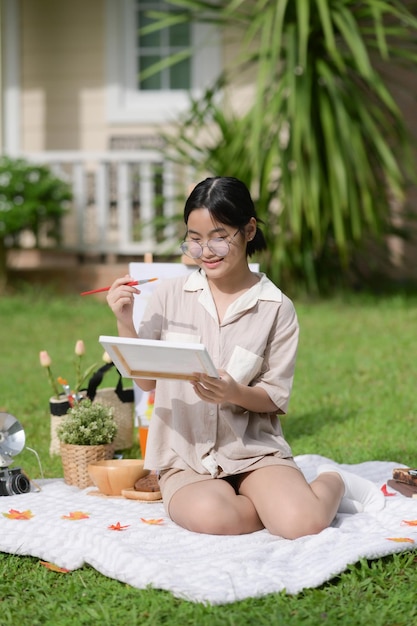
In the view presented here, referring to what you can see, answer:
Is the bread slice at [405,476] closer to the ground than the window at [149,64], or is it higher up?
closer to the ground

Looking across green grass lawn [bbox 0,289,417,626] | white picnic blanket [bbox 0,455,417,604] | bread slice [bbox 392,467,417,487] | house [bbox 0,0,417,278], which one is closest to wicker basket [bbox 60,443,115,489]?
white picnic blanket [bbox 0,455,417,604]

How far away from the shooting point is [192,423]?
11.5 feet

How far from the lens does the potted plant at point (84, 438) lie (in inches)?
155

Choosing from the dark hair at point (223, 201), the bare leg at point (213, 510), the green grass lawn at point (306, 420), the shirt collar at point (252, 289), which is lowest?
the green grass lawn at point (306, 420)

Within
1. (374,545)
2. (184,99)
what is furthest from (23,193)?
(374,545)

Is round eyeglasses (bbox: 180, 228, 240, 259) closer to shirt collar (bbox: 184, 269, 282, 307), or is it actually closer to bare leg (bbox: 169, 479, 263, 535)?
shirt collar (bbox: 184, 269, 282, 307)

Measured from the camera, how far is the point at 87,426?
4.00m

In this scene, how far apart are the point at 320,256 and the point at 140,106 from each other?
3.06 m

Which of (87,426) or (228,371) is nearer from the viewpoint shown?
(228,371)

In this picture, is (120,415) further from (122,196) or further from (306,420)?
(122,196)

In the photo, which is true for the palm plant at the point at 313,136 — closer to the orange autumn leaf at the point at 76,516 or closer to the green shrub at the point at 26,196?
the green shrub at the point at 26,196

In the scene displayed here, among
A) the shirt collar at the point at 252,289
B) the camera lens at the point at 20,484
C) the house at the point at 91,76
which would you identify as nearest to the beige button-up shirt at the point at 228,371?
the shirt collar at the point at 252,289

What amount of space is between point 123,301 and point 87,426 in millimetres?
819

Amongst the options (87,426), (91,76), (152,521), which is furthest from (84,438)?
(91,76)
